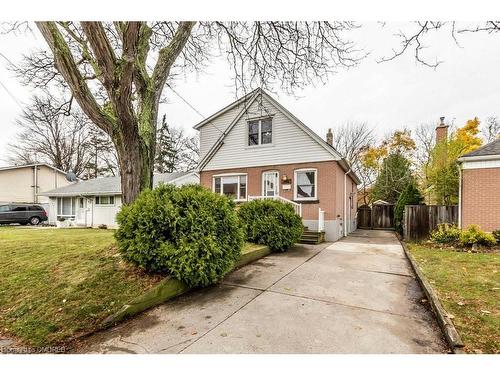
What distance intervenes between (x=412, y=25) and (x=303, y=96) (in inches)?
109

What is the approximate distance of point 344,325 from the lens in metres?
3.14

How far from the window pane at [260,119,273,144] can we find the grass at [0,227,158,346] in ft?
29.5

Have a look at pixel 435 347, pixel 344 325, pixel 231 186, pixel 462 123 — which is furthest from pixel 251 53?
pixel 462 123

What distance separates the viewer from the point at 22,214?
Result: 19406 millimetres

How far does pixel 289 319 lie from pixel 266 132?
404 inches

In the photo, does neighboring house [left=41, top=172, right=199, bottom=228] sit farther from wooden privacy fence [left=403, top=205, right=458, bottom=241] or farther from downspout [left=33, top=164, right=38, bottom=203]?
wooden privacy fence [left=403, top=205, right=458, bottom=241]

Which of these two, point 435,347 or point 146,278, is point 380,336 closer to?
point 435,347

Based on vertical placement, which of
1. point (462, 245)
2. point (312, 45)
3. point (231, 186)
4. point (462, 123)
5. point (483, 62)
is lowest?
point (462, 245)

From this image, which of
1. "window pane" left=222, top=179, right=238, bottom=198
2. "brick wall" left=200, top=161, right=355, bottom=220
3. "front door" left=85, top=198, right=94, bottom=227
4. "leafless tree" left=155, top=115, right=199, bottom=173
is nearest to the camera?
"brick wall" left=200, top=161, right=355, bottom=220

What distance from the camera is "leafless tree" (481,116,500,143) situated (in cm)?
2073

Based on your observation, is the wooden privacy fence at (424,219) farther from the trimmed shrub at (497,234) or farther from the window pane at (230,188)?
the window pane at (230,188)

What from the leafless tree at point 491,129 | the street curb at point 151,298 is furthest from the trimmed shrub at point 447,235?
the leafless tree at point 491,129

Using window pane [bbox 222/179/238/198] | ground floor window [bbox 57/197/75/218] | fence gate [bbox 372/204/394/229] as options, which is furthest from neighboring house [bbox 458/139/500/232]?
ground floor window [bbox 57/197/75/218]

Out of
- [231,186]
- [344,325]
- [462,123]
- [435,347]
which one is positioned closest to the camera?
[435,347]
